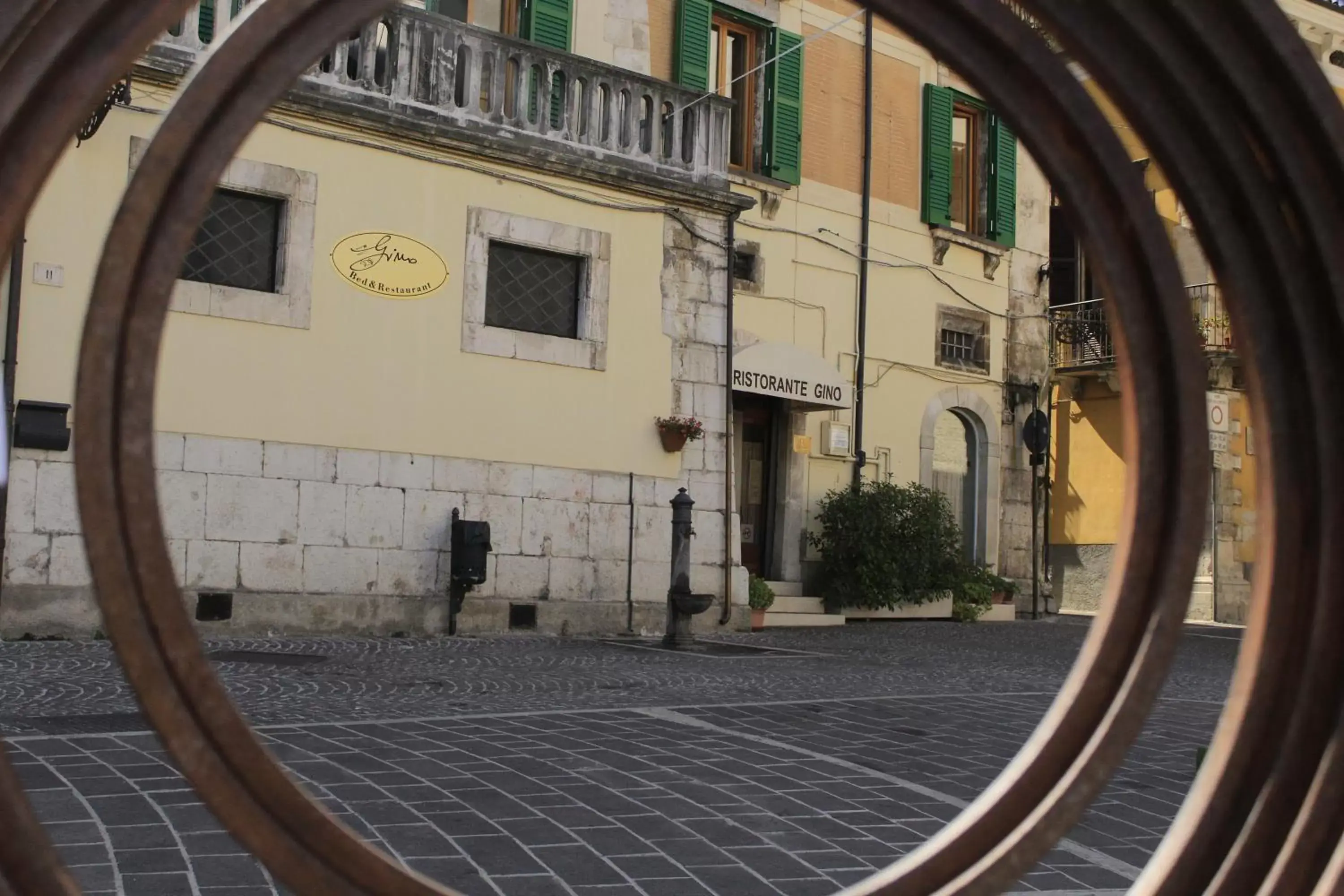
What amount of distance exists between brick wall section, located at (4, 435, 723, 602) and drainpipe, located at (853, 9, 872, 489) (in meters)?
3.62

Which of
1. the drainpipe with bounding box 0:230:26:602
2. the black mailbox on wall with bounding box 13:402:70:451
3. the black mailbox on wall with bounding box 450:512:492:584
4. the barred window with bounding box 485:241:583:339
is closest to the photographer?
the black mailbox on wall with bounding box 13:402:70:451

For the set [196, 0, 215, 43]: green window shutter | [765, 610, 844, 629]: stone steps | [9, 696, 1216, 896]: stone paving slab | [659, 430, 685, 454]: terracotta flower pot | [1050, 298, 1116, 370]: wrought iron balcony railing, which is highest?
[196, 0, 215, 43]: green window shutter

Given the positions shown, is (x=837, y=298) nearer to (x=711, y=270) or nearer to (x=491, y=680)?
(x=711, y=270)

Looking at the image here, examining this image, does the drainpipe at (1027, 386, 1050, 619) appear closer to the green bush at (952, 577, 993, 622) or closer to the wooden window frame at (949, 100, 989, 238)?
the green bush at (952, 577, 993, 622)

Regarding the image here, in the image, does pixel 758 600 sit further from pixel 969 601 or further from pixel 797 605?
pixel 969 601

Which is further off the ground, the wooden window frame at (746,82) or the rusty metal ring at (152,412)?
the wooden window frame at (746,82)

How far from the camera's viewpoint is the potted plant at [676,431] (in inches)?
527

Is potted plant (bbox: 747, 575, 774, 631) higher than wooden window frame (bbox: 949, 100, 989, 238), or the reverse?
wooden window frame (bbox: 949, 100, 989, 238)

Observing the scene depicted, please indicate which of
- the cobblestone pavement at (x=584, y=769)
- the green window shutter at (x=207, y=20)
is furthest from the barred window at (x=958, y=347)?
the green window shutter at (x=207, y=20)

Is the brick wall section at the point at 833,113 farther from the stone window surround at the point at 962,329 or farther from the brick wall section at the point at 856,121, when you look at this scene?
the stone window surround at the point at 962,329

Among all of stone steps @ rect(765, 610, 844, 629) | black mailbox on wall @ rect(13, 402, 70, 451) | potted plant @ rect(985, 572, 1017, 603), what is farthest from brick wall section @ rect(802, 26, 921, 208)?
black mailbox on wall @ rect(13, 402, 70, 451)

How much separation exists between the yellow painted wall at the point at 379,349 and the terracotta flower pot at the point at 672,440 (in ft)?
0.30

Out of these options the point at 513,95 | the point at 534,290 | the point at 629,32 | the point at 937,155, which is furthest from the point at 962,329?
the point at 513,95

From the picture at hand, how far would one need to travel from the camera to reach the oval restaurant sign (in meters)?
11.9
